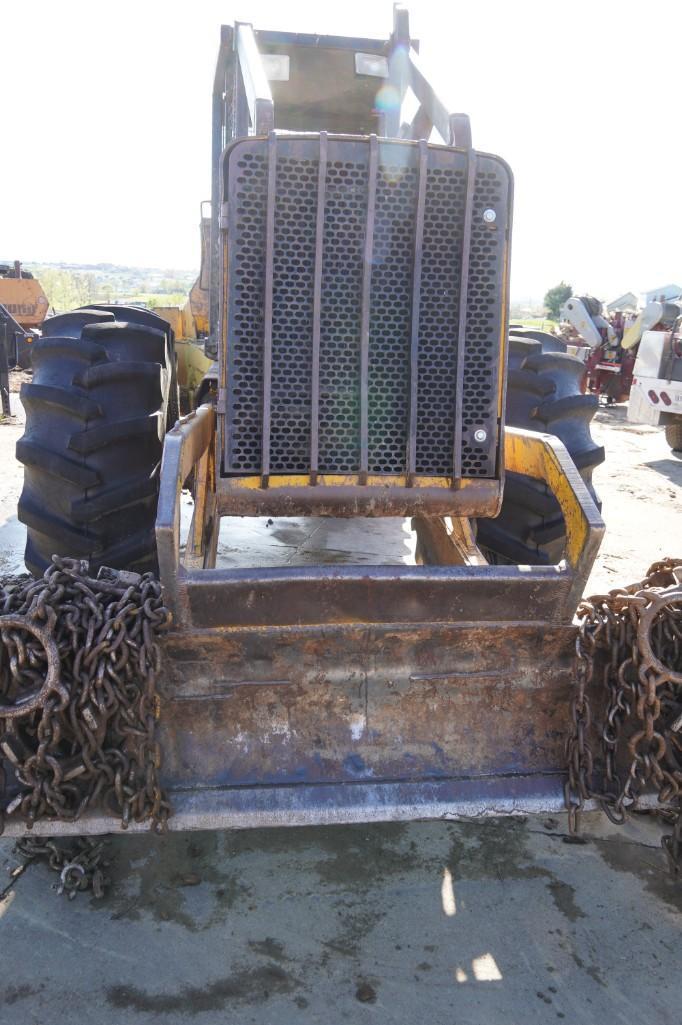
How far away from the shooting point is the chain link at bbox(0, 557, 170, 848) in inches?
88.9

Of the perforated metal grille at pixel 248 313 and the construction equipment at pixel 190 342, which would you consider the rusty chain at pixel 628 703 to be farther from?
the construction equipment at pixel 190 342

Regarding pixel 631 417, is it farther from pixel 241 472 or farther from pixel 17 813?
pixel 17 813

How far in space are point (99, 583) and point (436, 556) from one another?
197 centimetres

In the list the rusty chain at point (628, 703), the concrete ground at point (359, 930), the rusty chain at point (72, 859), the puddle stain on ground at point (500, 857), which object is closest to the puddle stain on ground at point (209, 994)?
the concrete ground at point (359, 930)

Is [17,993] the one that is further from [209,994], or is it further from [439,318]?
[439,318]

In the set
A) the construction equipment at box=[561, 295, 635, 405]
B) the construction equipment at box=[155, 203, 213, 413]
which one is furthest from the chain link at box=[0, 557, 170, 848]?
the construction equipment at box=[561, 295, 635, 405]

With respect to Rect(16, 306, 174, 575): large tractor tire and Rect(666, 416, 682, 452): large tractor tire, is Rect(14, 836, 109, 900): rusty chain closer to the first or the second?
Rect(16, 306, 174, 575): large tractor tire

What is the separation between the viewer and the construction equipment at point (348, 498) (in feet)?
8.01

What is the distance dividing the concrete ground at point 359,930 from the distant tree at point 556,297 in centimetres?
3974

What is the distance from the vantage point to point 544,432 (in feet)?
12.1

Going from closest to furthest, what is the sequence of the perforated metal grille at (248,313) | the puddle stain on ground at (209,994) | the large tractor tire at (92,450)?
the puddle stain on ground at (209,994) → the perforated metal grille at (248,313) → the large tractor tire at (92,450)

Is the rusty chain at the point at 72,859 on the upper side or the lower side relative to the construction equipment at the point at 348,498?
lower

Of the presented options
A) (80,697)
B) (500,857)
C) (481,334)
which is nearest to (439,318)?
(481,334)

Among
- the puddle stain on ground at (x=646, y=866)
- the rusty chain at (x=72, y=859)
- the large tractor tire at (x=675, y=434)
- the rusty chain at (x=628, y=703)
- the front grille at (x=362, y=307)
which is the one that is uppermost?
the front grille at (x=362, y=307)
